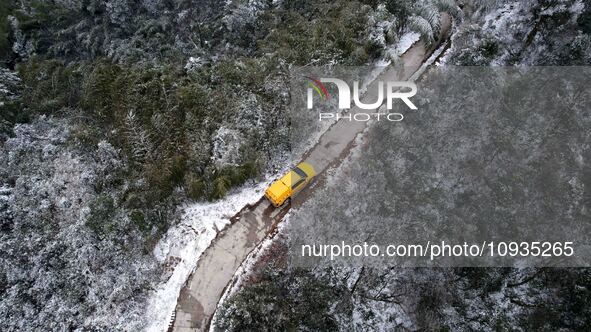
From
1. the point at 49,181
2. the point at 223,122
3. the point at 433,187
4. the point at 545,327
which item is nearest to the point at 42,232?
the point at 49,181

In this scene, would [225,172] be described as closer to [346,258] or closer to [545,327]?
[346,258]

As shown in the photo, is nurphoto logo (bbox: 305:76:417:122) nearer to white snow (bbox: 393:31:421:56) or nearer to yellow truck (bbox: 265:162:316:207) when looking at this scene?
white snow (bbox: 393:31:421:56)

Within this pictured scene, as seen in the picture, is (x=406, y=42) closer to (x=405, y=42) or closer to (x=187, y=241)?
(x=405, y=42)

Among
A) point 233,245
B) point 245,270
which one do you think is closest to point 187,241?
point 233,245

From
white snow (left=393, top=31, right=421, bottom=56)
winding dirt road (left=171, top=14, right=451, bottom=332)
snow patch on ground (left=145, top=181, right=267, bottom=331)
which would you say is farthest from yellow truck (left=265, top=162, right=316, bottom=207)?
white snow (left=393, top=31, right=421, bottom=56)

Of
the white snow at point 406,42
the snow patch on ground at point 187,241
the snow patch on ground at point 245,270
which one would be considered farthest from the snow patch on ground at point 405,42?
the snow patch on ground at point 245,270
